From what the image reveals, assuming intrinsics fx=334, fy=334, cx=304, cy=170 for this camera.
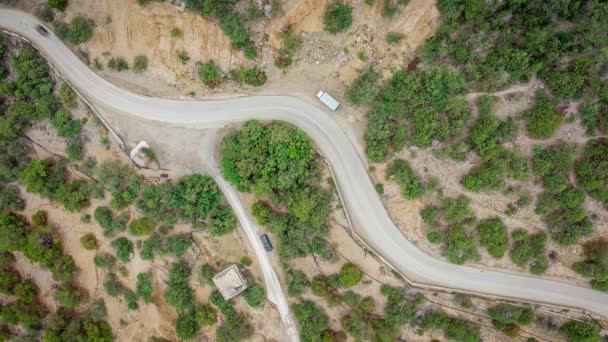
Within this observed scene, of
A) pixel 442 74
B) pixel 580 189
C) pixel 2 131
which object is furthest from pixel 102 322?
pixel 580 189

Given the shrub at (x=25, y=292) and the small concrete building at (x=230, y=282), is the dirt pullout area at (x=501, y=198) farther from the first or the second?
the shrub at (x=25, y=292)

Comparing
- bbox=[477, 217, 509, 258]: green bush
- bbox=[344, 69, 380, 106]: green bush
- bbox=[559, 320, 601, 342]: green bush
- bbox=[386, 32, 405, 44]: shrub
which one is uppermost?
bbox=[386, 32, 405, 44]: shrub

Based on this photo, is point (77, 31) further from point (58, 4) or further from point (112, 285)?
point (112, 285)

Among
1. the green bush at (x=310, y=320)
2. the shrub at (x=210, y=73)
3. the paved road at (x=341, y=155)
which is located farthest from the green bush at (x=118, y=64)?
the green bush at (x=310, y=320)

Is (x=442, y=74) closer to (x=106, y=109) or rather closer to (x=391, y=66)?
(x=391, y=66)

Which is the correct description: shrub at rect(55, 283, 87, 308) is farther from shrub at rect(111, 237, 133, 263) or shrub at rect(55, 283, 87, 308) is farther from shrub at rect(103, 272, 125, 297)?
shrub at rect(111, 237, 133, 263)

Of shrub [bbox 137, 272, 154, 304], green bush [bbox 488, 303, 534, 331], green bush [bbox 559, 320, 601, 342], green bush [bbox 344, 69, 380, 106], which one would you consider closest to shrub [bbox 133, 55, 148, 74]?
green bush [bbox 344, 69, 380, 106]

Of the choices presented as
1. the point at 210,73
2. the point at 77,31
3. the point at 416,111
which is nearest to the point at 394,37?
the point at 416,111
